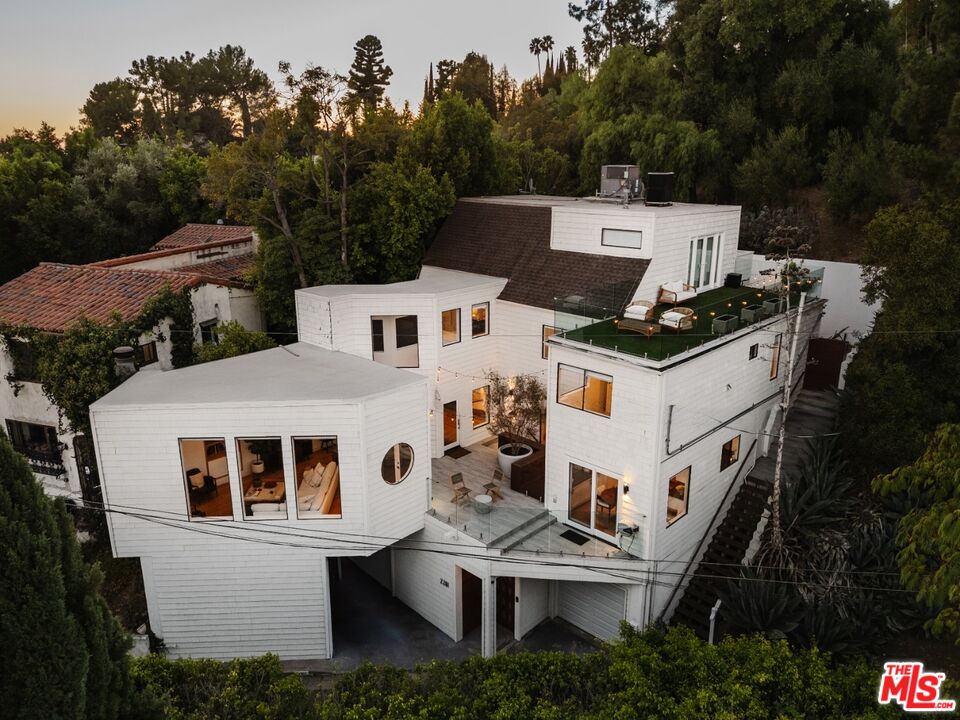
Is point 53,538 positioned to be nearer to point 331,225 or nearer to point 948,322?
point 331,225

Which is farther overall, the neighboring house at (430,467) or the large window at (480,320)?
the large window at (480,320)

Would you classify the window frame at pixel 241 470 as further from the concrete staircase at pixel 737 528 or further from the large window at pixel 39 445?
the concrete staircase at pixel 737 528

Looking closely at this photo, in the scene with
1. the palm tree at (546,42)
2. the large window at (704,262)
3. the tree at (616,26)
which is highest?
the palm tree at (546,42)

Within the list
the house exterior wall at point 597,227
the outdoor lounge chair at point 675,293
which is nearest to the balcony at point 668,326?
the outdoor lounge chair at point 675,293

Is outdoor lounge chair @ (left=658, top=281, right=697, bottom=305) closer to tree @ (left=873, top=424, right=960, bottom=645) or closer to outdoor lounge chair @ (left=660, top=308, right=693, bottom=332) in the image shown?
outdoor lounge chair @ (left=660, top=308, right=693, bottom=332)

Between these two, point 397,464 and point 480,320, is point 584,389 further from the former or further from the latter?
point 480,320

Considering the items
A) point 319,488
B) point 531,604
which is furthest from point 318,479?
point 531,604

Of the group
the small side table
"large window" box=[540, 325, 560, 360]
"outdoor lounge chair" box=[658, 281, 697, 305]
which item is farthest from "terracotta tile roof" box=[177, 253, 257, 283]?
"outdoor lounge chair" box=[658, 281, 697, 305]
